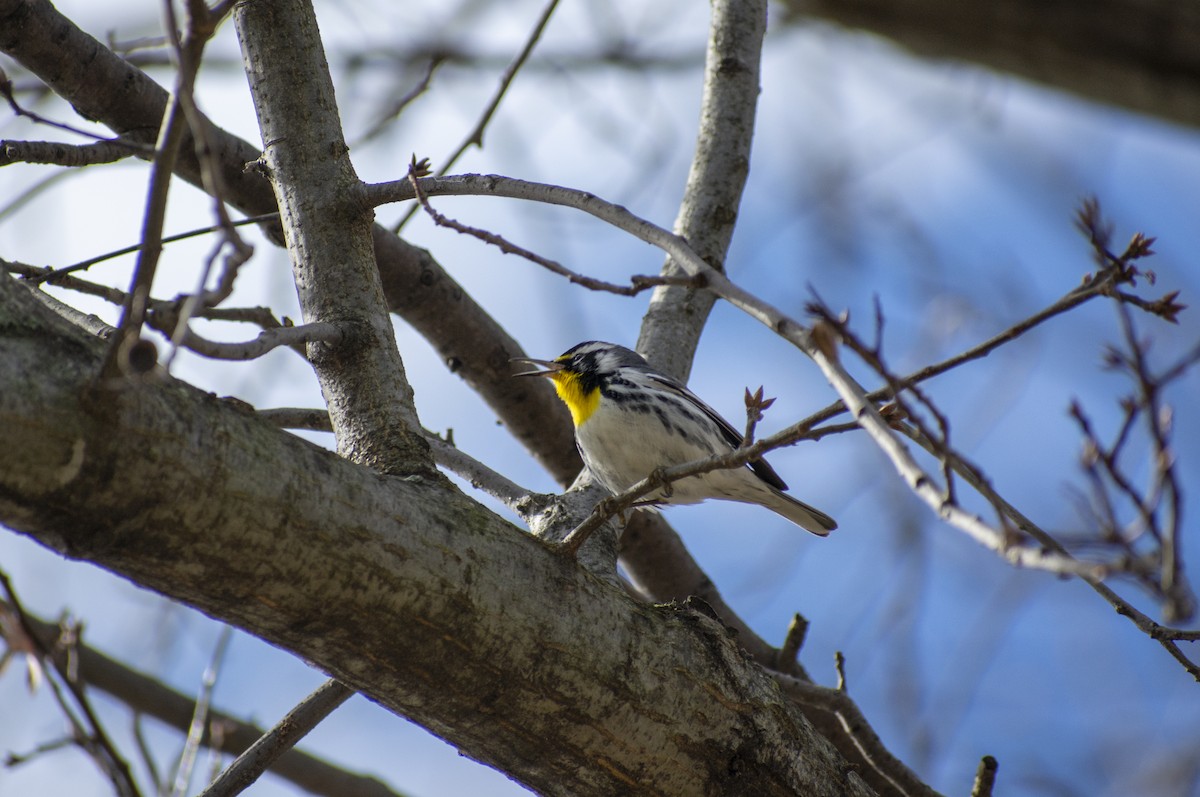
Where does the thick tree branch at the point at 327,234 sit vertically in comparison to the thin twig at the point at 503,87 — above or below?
below

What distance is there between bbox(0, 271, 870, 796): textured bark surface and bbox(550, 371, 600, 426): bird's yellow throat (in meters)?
2.07

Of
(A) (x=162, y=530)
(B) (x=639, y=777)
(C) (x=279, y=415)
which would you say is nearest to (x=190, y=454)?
(A) (x=162, y=530)

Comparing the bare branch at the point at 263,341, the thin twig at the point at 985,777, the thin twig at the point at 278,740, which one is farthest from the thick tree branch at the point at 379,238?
the thin twig at the point at 985,777

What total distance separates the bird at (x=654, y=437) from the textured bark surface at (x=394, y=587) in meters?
1.51

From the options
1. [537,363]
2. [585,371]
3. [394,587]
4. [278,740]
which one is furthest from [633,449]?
[394,587]

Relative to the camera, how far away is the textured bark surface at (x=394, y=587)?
1.62 meters

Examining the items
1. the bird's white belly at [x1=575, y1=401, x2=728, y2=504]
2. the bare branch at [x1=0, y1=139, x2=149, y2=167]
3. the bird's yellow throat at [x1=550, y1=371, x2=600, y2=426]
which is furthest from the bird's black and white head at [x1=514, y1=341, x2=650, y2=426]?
the bare branch at [x1=0, y1=139, x2=149, y2=167]

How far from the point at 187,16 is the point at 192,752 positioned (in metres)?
2.35

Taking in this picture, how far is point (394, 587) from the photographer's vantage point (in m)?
1.90

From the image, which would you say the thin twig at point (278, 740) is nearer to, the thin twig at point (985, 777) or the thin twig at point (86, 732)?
the thin twig at point (86, 732)

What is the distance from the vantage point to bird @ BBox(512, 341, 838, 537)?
3998 millimetres

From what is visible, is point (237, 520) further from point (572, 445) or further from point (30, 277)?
point (572, 445)

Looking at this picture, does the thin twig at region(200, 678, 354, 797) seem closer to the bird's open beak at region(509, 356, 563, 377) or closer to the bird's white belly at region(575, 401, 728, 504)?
the bird's white belly at region(575, 401, 728, 504)

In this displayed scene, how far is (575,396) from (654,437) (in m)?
0.61
